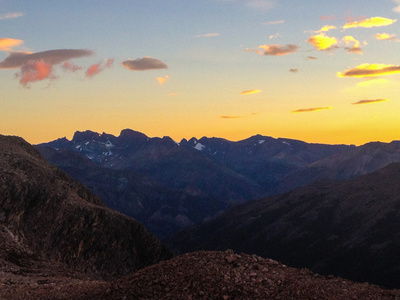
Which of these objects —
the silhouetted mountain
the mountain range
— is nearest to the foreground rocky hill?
the mountain range

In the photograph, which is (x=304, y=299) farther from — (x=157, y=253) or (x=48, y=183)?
(x=157, y=253)

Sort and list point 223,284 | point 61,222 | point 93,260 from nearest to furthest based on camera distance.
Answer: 1. point 223,284
2. point 61,222
3. point 93,260

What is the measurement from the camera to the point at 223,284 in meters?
25.8

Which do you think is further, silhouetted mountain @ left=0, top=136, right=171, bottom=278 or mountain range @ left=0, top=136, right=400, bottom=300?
silhouetted mountain @ left=0, top=136, right=171, bottom=278

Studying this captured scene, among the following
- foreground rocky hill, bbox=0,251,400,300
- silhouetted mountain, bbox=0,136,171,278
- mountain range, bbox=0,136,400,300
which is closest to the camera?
foreground rocky hill, bbox=0,251,400,300

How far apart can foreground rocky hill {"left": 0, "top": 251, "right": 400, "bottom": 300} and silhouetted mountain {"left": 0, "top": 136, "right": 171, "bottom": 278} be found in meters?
42.4

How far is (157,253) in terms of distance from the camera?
348 ft

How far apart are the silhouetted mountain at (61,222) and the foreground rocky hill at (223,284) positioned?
42405 millimetres

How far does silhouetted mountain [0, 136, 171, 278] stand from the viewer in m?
75.4

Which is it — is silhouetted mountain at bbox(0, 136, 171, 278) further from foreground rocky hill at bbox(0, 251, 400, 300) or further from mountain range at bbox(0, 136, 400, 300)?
foreground rocky hill at bbox(0, 251, 400, 300)

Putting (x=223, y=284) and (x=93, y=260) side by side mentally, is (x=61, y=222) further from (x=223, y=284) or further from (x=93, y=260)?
(x=223, y=284)

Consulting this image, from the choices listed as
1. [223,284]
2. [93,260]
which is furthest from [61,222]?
[223,284]

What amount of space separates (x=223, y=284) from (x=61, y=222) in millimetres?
61830

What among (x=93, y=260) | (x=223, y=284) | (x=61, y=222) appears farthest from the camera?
(x=93, y=260)
